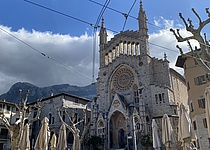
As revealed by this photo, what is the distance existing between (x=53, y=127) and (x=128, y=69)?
727 inches

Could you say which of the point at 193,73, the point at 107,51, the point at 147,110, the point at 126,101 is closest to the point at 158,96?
the point at 147,110

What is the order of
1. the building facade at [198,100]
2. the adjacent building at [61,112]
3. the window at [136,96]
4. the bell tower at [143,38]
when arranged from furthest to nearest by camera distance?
the adjacent building at [61,112] < the bell tower at [143,38] < the window at [136,96] < the building facade at [198,100]

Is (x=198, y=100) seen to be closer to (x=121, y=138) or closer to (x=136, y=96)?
(x=136, y=96)

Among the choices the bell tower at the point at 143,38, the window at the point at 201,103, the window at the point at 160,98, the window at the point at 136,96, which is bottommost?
the window at the point at 201,103

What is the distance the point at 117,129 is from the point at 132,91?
298 inches

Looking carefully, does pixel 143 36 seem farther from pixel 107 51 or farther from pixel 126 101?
pixel 126 101

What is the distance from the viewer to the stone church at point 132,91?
3494cm

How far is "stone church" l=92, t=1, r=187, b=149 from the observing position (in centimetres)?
3494

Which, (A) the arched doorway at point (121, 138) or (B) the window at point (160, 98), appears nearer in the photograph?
(B) the window at point (160, 98)

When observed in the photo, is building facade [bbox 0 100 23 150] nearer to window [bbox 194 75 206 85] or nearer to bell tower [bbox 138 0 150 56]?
bell tower [bbox 138 0 150 56]

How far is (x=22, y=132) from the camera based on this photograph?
17469 mm

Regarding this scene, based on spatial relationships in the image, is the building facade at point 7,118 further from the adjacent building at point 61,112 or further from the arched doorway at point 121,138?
the arched doorway at point 121,138

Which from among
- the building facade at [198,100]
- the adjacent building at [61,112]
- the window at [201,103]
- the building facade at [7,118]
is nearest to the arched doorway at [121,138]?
the adjacent building at [61,112]

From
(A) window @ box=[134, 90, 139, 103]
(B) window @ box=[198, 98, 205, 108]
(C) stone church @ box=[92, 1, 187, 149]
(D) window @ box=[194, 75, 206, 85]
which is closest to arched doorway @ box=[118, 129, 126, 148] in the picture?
(C) stone church @ box=[92, 1, 187, 149]
